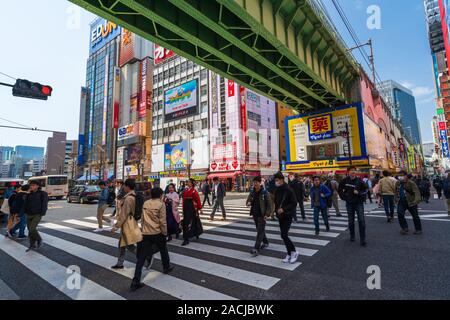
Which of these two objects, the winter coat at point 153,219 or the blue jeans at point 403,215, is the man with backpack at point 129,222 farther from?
the blue jeans at point 403,215

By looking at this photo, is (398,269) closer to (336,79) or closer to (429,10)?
(336,79)

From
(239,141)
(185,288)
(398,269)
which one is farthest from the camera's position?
(239,141)

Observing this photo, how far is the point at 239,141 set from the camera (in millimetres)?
41375

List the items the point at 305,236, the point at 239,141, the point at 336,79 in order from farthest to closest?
the point at 239,141, the point at 336,79, the point at 305,236

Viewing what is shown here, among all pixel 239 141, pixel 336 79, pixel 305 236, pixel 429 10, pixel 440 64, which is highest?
pixel 429 10

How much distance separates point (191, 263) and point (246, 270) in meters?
1.22

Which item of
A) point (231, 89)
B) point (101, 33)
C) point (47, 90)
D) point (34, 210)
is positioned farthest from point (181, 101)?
point (101, 33)

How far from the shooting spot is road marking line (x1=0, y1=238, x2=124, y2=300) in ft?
11.1

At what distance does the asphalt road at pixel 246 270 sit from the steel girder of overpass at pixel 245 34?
871 centimetres

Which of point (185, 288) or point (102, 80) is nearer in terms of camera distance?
point (185, 288)

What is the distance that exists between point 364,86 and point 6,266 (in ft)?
113

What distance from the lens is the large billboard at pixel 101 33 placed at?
3093 inches

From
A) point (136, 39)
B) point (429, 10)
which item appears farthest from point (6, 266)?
point (429, 10)

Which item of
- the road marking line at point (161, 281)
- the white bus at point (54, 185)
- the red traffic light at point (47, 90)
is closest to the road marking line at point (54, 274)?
the road marking line at point (161, 281)
